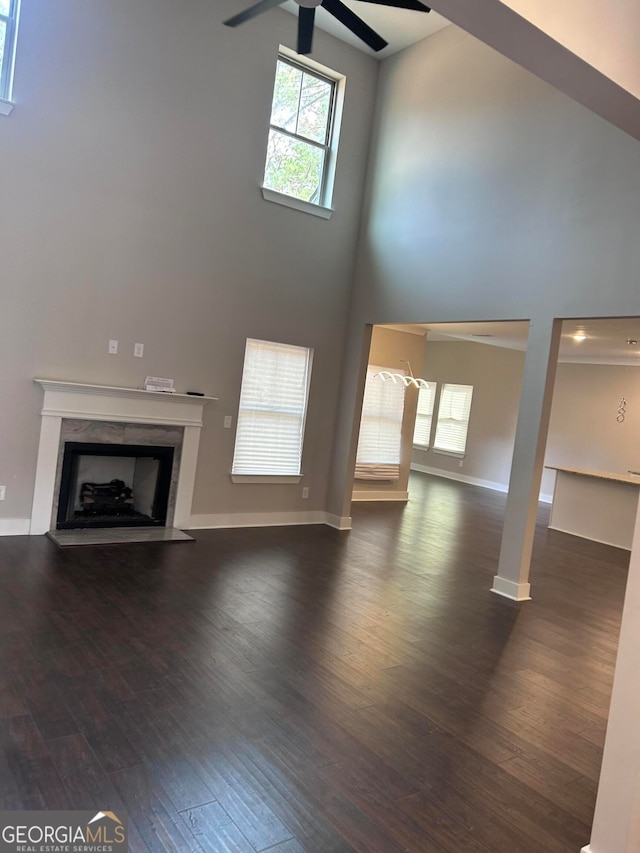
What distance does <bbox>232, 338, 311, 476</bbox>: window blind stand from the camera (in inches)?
245

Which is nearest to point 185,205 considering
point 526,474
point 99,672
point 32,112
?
point 32,112

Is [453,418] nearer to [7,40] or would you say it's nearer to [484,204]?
[484,204]

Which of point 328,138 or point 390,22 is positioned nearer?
point 390,22

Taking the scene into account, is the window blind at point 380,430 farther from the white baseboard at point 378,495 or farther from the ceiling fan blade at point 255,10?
the ceiling fan blade at point 255,10

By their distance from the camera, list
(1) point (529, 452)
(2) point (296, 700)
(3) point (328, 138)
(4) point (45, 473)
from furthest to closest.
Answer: (3) point (328, 138) → (4) point (45, 473) → (1) point (529, 452) → (2) point (296, 700)

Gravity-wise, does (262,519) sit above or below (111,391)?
below

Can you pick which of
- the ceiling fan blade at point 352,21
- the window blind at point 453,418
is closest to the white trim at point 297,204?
the ceiling fan blade at point 352,21

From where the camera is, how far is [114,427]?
536 cm

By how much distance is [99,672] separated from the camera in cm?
292

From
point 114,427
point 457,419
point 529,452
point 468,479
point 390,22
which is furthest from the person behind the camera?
point 457,419

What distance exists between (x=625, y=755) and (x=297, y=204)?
554 cm

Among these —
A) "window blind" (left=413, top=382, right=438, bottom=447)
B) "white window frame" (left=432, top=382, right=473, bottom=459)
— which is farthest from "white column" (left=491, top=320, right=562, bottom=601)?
"window blind" (left=413, top=382, right=438, bottom=447)

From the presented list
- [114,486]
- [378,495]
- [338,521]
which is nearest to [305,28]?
[114,486]

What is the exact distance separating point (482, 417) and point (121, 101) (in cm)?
879
